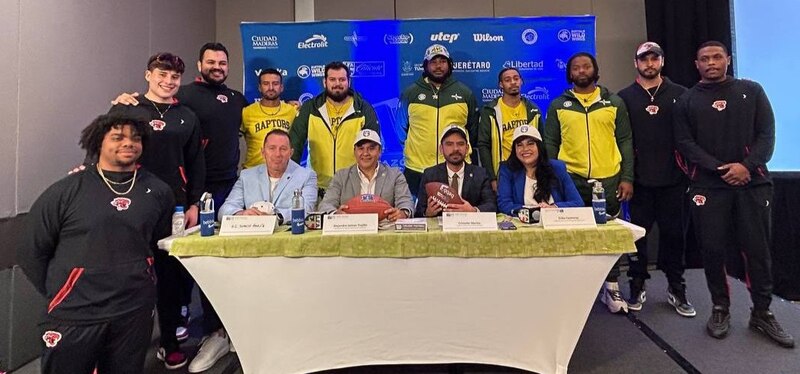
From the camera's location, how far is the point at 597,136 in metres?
2.69

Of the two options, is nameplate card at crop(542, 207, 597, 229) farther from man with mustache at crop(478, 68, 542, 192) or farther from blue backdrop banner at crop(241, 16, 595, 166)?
blue backdrop banner at crop(241, 16, 595, 166)

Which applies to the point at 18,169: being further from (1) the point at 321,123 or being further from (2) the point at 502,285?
(2) the point at 502,285

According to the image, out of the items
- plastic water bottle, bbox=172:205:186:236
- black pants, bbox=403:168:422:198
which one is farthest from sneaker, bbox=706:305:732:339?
plastic water bottle, bbox=172:205:186:236

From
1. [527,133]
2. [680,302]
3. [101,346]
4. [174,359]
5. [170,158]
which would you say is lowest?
[174,359]

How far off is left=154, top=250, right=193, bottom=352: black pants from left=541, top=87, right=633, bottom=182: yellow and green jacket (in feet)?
7.74

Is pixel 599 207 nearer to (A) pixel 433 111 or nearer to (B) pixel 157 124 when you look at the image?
(A) pixel 433 111

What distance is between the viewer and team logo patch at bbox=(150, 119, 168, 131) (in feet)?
6.93

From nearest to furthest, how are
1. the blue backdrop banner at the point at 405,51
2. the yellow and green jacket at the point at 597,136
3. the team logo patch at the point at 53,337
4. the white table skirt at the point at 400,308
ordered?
the team logo patch at the point at 53,337 < the white table skirt at the point at 400,308 < the yellow and green jacket at the point at 597,136 < the blue backdrop banner at the point at 405,51

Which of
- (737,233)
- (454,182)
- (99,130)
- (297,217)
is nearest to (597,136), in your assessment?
(737,233)

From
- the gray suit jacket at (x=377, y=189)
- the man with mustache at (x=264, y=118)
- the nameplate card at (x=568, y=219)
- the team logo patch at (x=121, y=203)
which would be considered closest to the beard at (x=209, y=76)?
the man with mustache at (x=264, y=118)

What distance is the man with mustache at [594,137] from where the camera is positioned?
2.69m

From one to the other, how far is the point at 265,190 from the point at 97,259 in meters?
0.82

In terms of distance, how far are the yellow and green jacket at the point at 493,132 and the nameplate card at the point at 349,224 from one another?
138 cm

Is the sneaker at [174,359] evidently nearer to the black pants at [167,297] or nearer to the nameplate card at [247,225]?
the black pants at [167,297]
